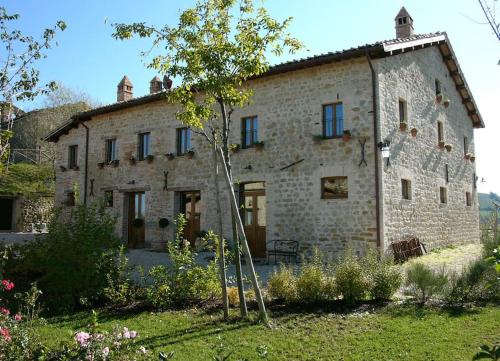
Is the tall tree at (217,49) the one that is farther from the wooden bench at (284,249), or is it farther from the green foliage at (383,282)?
the wooden bench at (284,249)

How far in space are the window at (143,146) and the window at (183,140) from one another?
5.44ft

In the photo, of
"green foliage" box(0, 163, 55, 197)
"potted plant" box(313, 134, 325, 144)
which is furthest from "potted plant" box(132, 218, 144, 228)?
"green foliage" box(0, 163, 55, 197)

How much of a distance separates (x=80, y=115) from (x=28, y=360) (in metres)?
15.3

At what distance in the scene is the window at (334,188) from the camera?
11.1 m

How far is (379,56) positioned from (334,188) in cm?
358

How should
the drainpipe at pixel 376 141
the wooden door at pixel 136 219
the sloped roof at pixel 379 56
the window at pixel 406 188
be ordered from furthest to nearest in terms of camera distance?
the wooden door at pixel 136 219 → the window at pixel 406 188 → the sloped roof at pixel 379 56 → the drainpipe at pixel 376 141

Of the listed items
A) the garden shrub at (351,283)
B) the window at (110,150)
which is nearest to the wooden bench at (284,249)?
the garden shrub at (351,283)

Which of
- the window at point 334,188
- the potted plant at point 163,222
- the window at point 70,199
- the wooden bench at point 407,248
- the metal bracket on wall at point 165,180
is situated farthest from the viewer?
the window at point 70,199

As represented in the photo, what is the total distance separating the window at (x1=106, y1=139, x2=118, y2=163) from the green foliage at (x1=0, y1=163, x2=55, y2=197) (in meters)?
9.09

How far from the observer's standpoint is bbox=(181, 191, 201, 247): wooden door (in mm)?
14227

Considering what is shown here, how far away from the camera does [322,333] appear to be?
4961 millimetres

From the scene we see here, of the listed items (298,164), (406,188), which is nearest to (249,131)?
(298,164)

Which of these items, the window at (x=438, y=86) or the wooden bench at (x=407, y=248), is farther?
the window at (x=438, y=86)

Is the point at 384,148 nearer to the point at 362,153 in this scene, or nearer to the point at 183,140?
the point at 362,153
